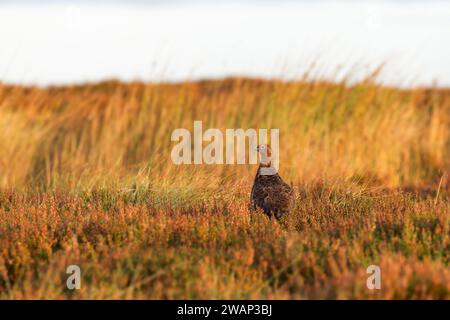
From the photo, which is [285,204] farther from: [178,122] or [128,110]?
[128,110]

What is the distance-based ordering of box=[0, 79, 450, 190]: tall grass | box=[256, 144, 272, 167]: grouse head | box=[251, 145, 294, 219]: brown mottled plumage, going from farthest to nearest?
box=[0, 79, 450, 190]: tall grass, box=[256, 144, 272, 167]: grouse head, box=[251, 145, 294, 219]: brown mottled plumage

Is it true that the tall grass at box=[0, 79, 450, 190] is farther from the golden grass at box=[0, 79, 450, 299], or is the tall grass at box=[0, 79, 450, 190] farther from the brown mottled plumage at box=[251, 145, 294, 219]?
the brown mottled plumage at box=[251, 145, 294, 219]

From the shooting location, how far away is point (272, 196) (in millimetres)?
6504

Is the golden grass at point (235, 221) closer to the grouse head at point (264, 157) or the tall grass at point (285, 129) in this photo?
the tall grass at point (285, 129)

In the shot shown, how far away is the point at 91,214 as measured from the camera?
20.6ft

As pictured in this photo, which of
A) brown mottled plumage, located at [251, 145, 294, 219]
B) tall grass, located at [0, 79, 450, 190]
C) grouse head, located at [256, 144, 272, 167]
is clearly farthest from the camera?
tall grass, located at [0, 79, 450, 190]

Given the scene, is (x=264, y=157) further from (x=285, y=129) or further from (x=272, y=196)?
(x=285, y=129)

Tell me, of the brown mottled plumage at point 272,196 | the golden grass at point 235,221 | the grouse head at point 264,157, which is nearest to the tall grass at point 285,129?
the golden grass at point 235,221

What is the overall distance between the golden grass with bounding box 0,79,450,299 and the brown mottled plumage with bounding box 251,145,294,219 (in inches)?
5.2

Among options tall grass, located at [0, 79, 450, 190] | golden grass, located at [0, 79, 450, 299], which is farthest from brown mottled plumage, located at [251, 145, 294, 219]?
tall grass, located at [0, 79, 450, 190]

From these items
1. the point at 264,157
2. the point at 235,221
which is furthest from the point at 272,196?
the point at 264,157

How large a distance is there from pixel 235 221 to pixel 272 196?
55 cm

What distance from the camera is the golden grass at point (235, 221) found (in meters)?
4.78

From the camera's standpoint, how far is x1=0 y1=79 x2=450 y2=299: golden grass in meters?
4.78
